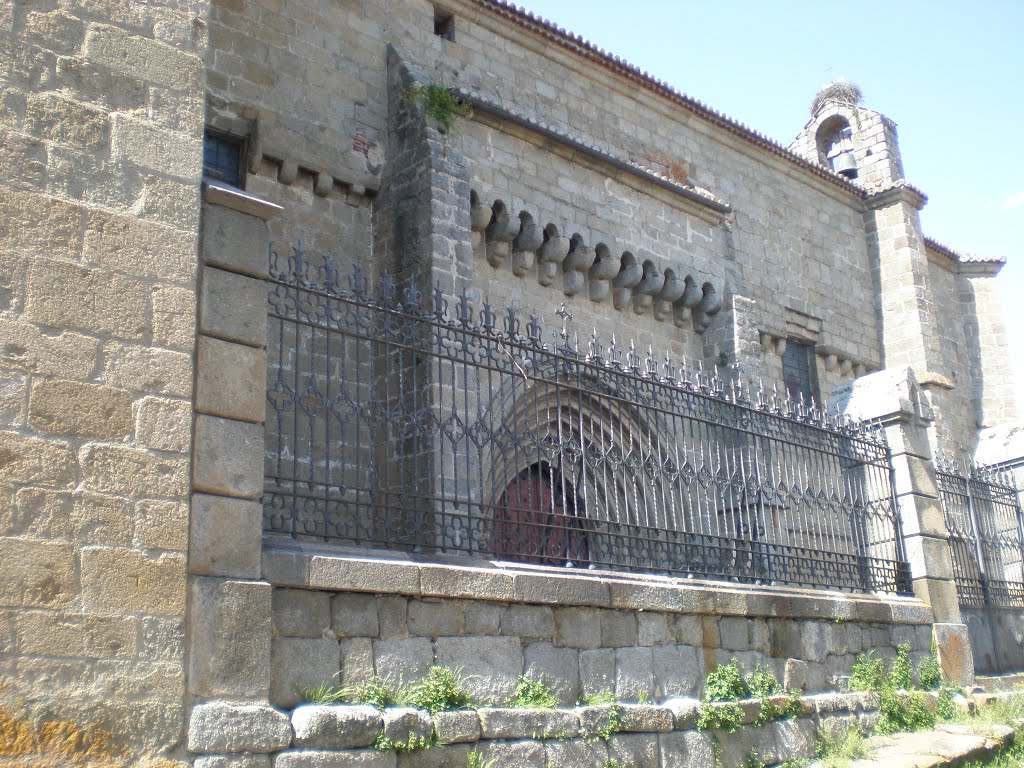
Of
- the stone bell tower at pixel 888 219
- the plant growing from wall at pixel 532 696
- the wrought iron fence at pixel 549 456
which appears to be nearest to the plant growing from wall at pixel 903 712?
the wrought iron fence at pixel 549 456

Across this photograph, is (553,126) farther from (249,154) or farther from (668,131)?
(249,154)

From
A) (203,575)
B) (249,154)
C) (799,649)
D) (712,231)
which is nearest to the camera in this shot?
(203,575)

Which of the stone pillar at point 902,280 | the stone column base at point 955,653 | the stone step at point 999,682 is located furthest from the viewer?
the stone pillar at point 902,280

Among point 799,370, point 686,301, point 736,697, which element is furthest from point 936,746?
point 799,370

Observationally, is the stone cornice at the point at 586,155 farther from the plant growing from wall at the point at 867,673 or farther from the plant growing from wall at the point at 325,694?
the plant growing from wall at the point at 325,694

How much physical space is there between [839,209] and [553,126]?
699 cm

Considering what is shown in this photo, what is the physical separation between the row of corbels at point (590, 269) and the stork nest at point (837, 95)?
25.4 ft

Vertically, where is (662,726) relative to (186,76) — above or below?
below

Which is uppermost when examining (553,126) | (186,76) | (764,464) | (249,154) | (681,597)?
(553,126)

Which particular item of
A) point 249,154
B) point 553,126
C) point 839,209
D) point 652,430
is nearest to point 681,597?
point 652,430

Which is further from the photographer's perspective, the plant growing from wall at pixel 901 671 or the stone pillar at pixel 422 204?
the stone pillar at pixel 422 204

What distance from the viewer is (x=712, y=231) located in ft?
47.5

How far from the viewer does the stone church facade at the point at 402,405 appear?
4.42 meters

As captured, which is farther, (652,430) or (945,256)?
(945,256)
